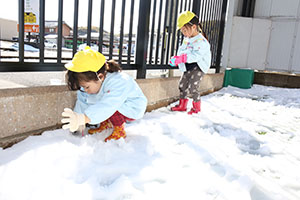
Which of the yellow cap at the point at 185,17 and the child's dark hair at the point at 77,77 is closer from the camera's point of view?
the child's dark hair at the point at 77,77

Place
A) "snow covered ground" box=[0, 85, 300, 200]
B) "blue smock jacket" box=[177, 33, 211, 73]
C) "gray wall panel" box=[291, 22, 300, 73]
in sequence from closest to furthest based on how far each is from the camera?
"snow covered ground" box=[0, 85, 300, 200], "blue smock jacket" box=[177, 33, 211, 73], "gray wall panel" box=[291, 22, 300, 73]

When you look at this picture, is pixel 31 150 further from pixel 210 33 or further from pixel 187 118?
pixel 210 33

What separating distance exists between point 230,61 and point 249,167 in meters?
5.77

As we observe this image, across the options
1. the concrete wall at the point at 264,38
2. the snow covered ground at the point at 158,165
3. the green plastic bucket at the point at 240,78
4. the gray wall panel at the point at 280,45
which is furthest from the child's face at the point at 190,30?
the gray wall panel at the point at 280,45

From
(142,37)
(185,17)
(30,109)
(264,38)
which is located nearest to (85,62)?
(30,109)


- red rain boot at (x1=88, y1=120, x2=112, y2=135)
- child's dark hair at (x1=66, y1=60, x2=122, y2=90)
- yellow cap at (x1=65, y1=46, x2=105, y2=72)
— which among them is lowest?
red rain boot at (x1=88, y1=120, x2=112, y2=135)

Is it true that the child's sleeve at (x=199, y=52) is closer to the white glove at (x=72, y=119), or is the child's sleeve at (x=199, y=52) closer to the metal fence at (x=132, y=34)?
the metal fence at (x=132, y=34)

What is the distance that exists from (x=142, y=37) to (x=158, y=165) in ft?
5.65

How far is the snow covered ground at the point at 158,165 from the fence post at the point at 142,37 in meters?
0.76

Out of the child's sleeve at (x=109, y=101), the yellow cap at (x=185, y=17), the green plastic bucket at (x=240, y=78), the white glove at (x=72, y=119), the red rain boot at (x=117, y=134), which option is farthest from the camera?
the green plastic bucket at (x=240, y=78)

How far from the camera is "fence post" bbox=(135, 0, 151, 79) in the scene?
2814 millimetres

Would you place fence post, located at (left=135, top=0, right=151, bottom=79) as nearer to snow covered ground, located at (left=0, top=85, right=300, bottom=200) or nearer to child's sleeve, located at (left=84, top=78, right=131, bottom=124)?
snow covered ground, located at (left=0, top=85, right=300, bottom=200)

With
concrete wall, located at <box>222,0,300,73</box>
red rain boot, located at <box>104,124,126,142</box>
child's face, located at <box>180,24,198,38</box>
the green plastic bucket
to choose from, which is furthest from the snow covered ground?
concrete wall, located at <box>222,0,300,73</box>

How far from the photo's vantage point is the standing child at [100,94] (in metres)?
1.60
